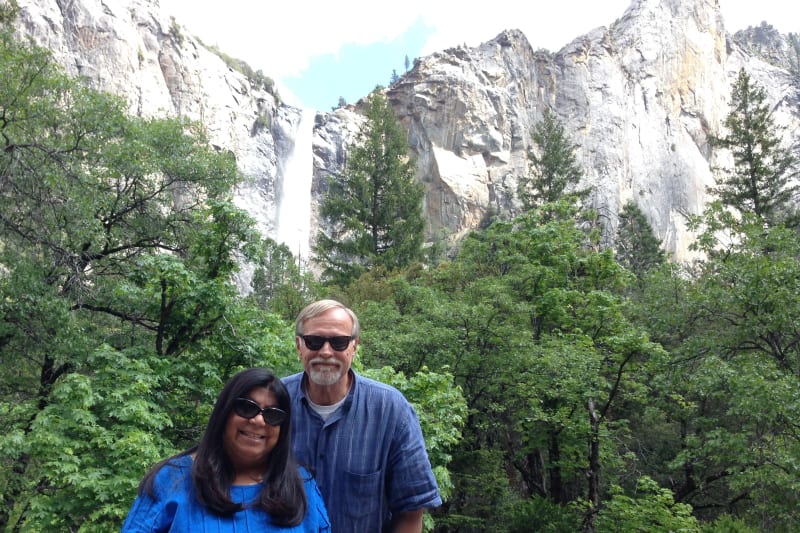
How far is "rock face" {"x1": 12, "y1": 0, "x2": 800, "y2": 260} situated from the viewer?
145ft

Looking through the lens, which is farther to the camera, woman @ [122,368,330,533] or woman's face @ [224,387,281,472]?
woman's face @ [224,387,281,472]

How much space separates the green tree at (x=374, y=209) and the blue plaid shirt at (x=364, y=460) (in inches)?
825

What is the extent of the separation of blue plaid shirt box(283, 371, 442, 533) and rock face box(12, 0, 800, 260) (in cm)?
4270

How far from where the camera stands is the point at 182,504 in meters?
1.75

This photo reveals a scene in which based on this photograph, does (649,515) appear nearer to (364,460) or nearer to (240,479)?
(364,460)

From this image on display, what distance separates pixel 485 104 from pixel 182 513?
196ft

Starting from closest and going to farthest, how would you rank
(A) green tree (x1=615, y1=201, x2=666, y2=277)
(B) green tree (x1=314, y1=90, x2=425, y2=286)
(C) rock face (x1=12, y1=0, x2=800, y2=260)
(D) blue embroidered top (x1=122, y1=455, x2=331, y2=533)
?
(D) blue embroidered top (x1=122, y1=455, x2=331, y2=533) → (B) green tree (x1=314, y1=90, x2=425, y2=286) → (A) green tree (x1=615, y1=201, x2=666, y2=277) → (C) rock face (x1=12, y1=0, x2=800, y2=260)

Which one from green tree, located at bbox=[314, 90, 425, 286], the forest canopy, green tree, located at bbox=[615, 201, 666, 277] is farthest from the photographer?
green tree, located at bbox=[615, 201, 666, 277]

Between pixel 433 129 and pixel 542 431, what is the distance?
159 ft

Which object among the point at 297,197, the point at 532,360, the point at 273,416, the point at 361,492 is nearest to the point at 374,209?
the point at 532,360

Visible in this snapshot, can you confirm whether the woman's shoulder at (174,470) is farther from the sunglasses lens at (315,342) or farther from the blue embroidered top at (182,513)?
the sunglasses lens at (315,342)

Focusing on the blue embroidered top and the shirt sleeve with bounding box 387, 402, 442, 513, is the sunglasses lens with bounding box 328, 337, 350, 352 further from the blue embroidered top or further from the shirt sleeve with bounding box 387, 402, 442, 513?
the blue embroidered top

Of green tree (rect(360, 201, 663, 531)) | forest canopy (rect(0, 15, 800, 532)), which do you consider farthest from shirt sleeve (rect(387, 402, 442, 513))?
green tree (rect(360, 201, 663, 531))

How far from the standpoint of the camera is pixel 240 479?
73.5 inches
